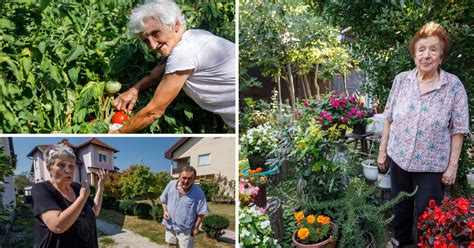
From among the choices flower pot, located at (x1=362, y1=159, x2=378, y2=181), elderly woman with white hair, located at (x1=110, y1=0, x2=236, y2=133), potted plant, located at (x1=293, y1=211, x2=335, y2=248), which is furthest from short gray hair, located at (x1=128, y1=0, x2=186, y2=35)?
flower pot, located at (x1=362, y1=159, x2=378, y2=181)

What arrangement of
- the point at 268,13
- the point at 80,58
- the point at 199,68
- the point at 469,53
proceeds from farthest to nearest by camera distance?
the point at 268,13 → the point at 469,53 → the point at 80,58 → the point at 199,68

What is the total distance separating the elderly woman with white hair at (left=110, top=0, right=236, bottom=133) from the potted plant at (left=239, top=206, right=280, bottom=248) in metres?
0.59

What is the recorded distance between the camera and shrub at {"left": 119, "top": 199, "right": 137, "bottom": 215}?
188cm

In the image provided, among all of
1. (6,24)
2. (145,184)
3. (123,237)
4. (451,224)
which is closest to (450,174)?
(451,224)

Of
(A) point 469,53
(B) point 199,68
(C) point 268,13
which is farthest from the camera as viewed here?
(C) point 268,13

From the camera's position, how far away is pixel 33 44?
2090 mm

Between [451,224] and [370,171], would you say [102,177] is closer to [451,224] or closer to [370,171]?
[451,224]

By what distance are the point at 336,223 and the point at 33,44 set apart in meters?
1.78

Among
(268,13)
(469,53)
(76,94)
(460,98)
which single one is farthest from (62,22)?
(268,13)

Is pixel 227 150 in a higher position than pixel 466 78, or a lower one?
lower

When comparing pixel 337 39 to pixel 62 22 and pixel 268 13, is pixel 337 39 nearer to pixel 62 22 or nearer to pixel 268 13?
pixel 268 13

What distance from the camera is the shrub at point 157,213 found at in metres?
1.92

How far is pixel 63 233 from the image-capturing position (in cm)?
176

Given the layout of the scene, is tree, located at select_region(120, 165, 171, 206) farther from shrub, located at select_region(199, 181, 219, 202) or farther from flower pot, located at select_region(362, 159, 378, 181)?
flower pot, located at select_region(362, 159, 378, 181)
